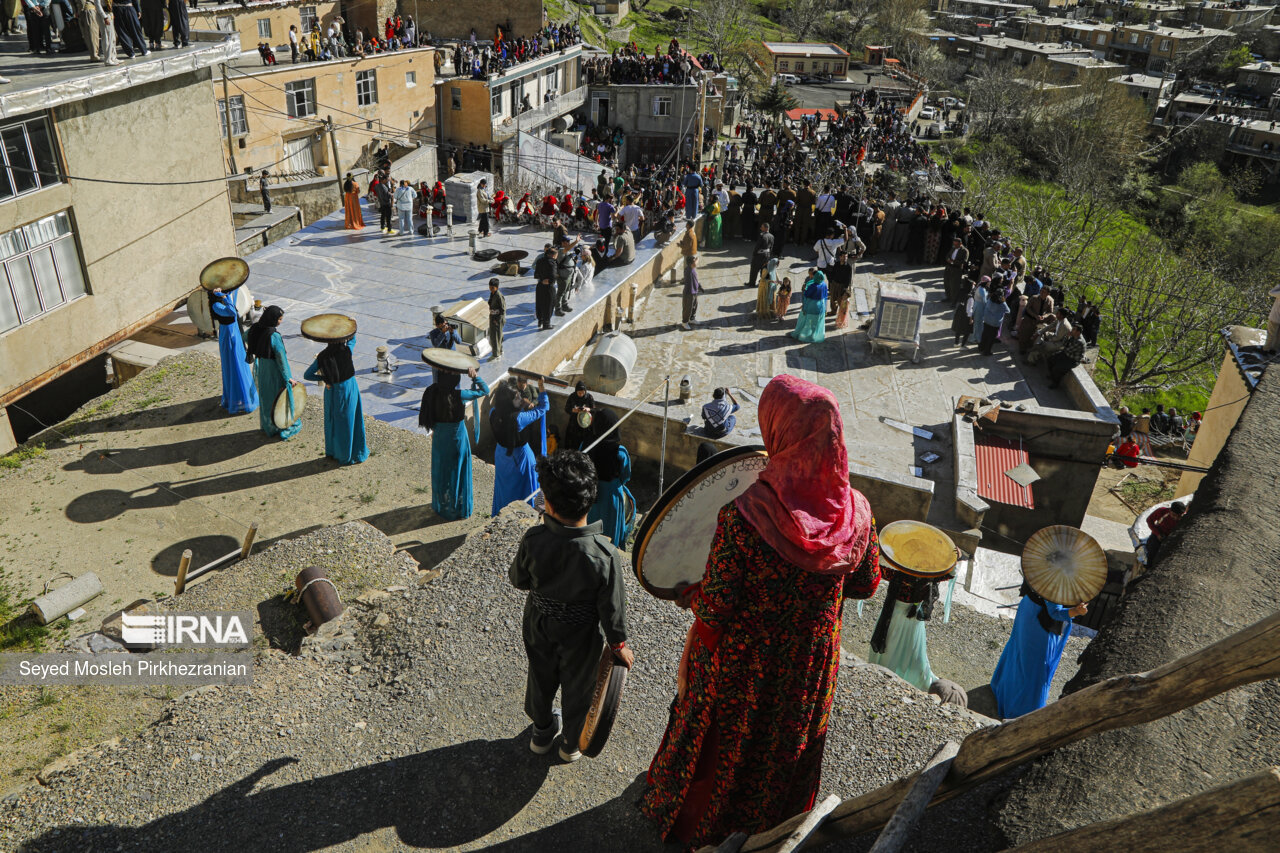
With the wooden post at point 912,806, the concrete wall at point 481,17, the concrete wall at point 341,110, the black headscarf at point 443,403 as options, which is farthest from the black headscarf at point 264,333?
the concrete wall at point 481,17

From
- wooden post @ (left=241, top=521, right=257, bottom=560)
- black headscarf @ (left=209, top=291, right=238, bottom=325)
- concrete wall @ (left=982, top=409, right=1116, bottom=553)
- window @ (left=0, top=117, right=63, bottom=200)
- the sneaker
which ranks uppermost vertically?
window @ (left=0, top=117, right=63, bottom=200)

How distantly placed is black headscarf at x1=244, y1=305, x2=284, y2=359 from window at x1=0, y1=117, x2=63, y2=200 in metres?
4.32

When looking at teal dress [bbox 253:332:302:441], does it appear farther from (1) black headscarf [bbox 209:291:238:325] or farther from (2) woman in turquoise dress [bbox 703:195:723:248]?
(2) woman in turquoise dress [bbox 703:195:723:248]

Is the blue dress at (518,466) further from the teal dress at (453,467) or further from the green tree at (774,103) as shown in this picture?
the green tree at (774,103)

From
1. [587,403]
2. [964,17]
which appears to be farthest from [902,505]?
[964,17]

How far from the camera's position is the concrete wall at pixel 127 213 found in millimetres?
11359

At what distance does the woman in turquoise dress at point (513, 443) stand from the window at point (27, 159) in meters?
7.33

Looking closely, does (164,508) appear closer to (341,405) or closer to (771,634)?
(341,405)

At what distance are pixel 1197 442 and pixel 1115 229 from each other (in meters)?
37.8

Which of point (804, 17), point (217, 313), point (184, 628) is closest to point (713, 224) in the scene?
point (217, 313)

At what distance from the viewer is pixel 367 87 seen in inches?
1178

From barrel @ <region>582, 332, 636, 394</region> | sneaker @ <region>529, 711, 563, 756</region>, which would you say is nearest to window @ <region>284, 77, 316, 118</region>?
barrel @ <region>582, 332, 636, 394</region>

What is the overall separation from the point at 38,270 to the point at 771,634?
12.2 m

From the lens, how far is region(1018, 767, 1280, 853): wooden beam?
1836 millimetres
